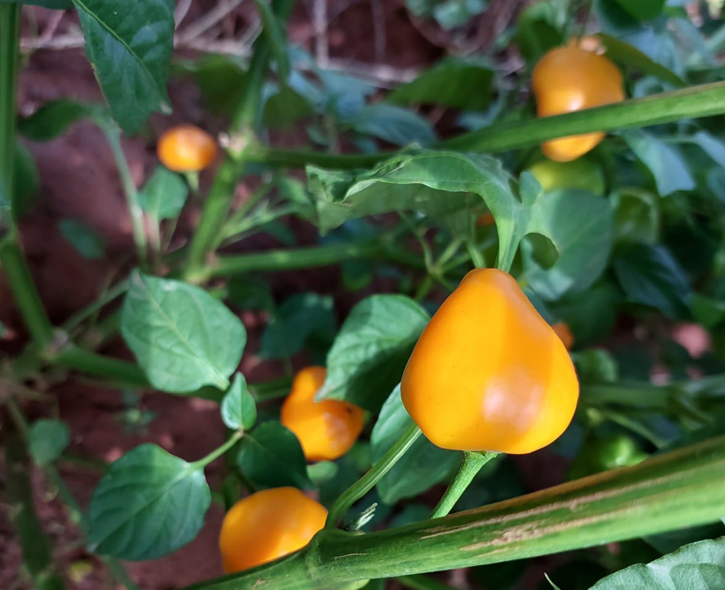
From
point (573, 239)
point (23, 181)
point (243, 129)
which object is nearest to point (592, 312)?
point (573, 239)

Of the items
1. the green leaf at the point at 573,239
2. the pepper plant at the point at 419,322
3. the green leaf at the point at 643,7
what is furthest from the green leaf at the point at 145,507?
the green leaf at the point at 643,7

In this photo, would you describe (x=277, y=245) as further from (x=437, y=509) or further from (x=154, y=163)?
(x=437, y=509)

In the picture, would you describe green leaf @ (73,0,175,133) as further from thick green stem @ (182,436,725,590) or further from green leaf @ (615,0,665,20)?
green leaf @ (615,0,665,20)

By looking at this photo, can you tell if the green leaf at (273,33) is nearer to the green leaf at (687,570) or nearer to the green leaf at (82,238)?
the green leaf at (82,238)

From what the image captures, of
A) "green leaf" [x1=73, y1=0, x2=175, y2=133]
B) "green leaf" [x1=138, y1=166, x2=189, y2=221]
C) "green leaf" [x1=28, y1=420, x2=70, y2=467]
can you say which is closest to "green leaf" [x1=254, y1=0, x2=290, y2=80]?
"green leaf" [x1=73, y1=0, x2=175, y2=133]

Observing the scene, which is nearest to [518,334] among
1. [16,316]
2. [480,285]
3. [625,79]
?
[480,285]

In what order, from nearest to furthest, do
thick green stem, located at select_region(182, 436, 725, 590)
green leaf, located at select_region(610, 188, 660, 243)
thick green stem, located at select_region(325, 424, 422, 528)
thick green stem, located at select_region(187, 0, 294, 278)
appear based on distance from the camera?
thick green stem, located at select_region(182, 436, 725, 590)
thick green stem, located at select_region(325, 424, 422, 528)
thick green stem, located at select_region(187, 0, 294, 278)
green leaf, located at select_region(610, 188, 660, 243)
